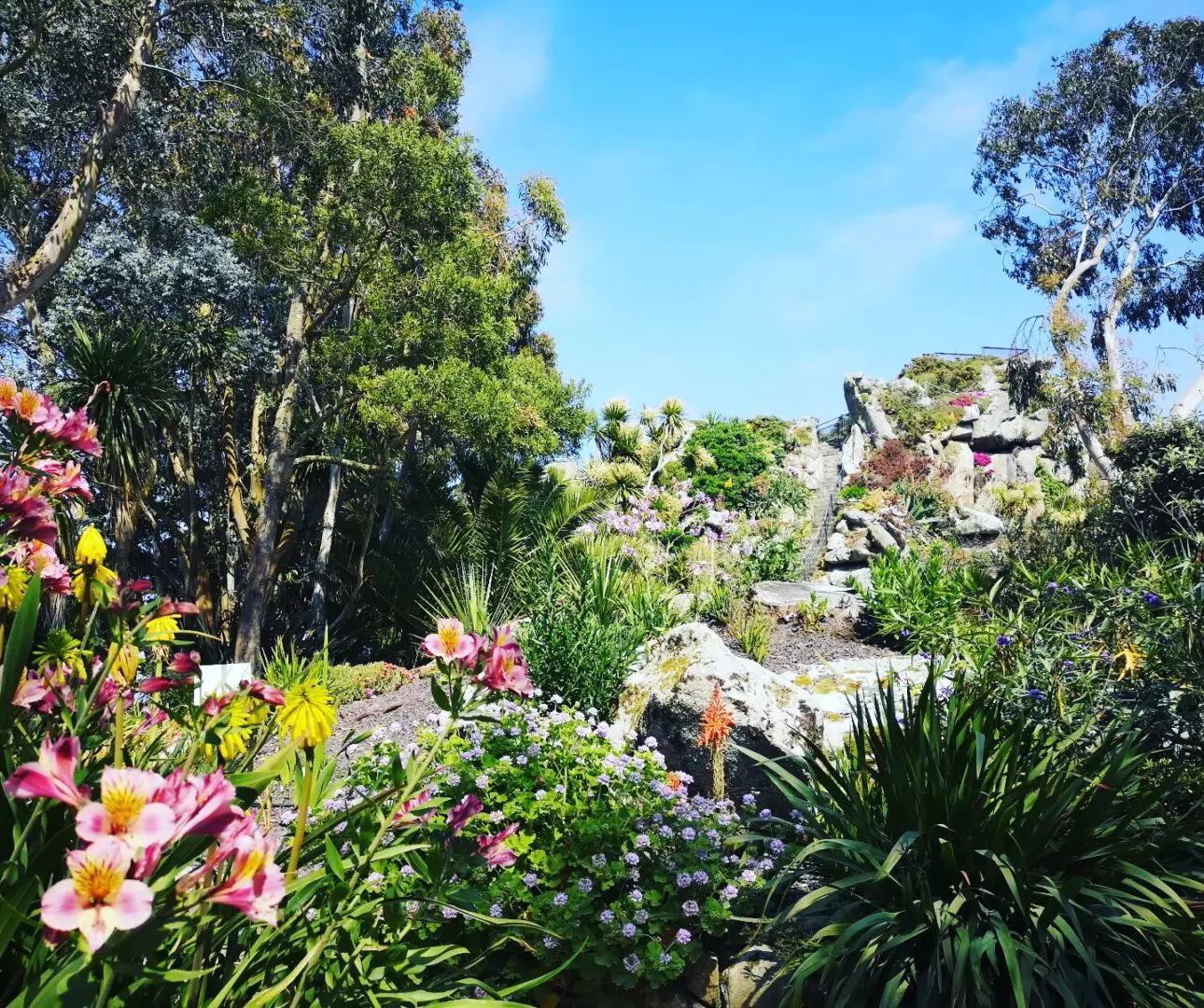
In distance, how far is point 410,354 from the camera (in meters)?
12.0

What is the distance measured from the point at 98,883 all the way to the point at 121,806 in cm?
8

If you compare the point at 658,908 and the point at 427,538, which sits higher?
the point at 427,538

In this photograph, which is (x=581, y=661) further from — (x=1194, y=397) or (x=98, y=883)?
(x=1194, y=397)

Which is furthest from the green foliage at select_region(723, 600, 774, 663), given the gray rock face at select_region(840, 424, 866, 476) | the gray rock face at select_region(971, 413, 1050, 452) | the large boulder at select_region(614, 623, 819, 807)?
the gray rock face at select_region(971, 413, 1050, 452)

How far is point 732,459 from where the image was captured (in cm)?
2150

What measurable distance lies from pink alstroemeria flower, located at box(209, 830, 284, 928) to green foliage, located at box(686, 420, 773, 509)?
19429 mm

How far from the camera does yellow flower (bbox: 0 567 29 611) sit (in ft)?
5.73

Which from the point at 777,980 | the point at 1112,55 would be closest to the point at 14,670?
the point at 777,980

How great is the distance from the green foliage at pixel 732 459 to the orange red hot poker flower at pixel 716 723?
1587 cm

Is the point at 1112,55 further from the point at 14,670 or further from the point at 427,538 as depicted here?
the point at 14,670

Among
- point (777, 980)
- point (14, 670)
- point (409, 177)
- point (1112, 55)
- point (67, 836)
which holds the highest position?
point (1112, 55)

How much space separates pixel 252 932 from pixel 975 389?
96.6 feet

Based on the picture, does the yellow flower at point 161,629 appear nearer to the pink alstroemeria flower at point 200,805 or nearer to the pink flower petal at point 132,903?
the pink alstroemeria flower at point 200,805

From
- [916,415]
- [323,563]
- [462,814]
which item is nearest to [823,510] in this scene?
[916,415]
